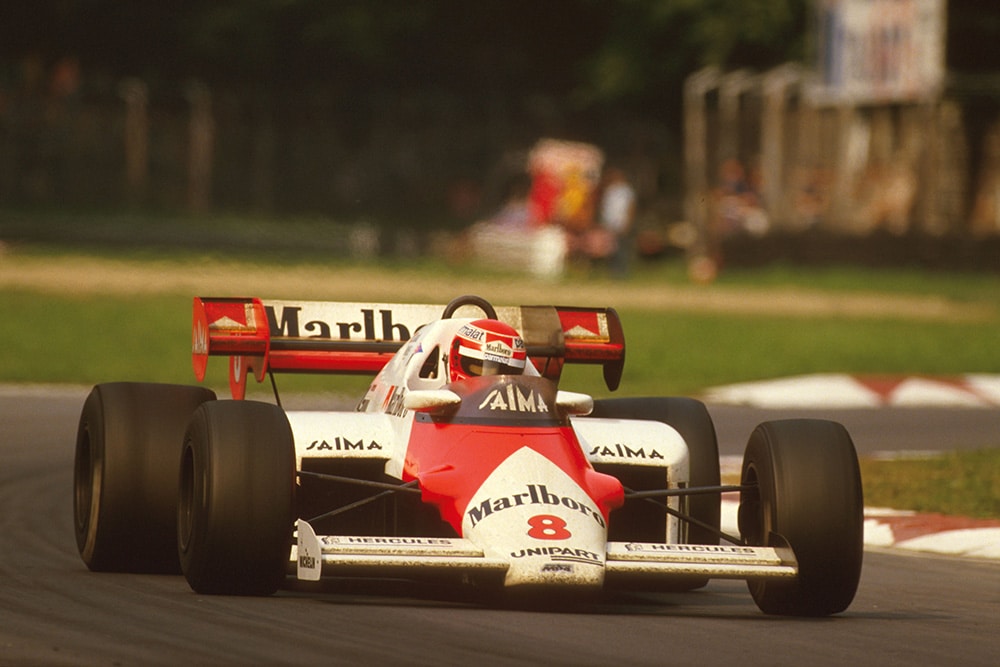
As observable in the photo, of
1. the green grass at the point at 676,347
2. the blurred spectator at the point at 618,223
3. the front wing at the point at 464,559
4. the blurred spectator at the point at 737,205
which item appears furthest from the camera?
the blurred spectator at the point at 737,205

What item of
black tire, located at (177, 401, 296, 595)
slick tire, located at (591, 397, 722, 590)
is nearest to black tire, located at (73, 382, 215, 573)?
black tire, located at (177, 401, 296, 595)

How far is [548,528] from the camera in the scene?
7.48 metres

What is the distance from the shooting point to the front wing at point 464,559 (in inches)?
290

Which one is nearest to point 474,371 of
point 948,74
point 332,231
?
point 948,74

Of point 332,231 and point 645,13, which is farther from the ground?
point 645,13

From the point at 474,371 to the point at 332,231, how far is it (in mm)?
31937

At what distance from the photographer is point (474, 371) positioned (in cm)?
850

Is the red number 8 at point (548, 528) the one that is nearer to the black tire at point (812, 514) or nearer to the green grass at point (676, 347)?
the black tire at point (812, 514)

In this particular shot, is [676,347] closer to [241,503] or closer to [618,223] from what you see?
[618,223]

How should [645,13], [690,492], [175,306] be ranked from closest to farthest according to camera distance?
1. [690,492]
2. [175,306]
3. [645,13]

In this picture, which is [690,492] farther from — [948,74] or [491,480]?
[948,74]

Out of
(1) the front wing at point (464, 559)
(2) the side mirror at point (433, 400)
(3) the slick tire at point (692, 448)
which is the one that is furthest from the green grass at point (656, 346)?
(1) the front wing at point (464, 559)

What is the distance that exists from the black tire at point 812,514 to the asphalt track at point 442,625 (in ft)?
0.33

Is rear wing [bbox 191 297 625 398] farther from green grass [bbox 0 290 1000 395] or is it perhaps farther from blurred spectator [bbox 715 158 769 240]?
blurred spectator [bbox 715 158 769 240]
